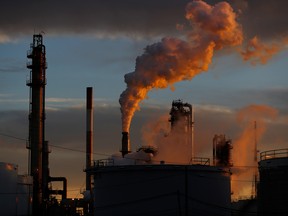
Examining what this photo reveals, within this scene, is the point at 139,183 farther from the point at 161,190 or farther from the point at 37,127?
the point at 37,127

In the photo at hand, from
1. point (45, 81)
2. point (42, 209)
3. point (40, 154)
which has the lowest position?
point (42, 209)

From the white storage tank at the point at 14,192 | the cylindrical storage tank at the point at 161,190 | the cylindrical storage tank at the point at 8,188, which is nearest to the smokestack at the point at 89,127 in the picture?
the white storage tank at the point at 14,192

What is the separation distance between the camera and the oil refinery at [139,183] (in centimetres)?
5569

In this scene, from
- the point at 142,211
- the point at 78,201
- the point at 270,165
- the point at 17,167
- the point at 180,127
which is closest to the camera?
the point at 270,165

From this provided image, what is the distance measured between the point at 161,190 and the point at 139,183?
1.95 metres

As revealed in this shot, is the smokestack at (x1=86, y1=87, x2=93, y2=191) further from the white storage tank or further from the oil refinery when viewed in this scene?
the white storage tank

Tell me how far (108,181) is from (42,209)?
76.8 feet

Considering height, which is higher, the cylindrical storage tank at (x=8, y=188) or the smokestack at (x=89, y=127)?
the smokestack at (x=89, y=127)

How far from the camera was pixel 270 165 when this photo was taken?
54.1m

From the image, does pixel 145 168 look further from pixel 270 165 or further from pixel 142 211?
pixel 270 165

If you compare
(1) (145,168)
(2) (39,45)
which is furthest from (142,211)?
(2) (39,45)

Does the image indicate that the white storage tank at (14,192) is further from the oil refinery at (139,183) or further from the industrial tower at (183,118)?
the industrial tower at (183,118)

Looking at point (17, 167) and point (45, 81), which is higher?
point (45, 81)

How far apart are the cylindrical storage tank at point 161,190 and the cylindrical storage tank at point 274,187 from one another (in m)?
5.65
